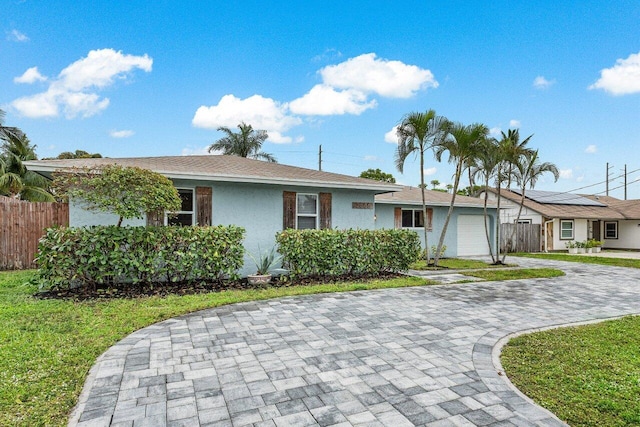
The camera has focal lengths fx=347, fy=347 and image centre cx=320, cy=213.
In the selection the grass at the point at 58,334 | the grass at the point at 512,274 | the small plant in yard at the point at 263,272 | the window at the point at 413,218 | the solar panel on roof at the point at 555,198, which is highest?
the solar panel on roof at the point at 555,198

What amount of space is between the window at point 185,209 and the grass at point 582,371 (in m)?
7.27

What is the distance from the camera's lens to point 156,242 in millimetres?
7180

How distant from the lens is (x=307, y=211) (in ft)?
32.8

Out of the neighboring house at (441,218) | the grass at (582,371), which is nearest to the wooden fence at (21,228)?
the neighboring house at (441,218)

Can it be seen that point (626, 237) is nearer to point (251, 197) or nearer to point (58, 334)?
point (251, 197)

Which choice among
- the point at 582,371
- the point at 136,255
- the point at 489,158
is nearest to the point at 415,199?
the point at 489,158

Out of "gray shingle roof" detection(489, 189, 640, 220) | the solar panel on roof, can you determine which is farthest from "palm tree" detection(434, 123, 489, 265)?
the solar panel on roof

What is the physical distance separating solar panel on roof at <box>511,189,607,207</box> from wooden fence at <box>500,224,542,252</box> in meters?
2.84

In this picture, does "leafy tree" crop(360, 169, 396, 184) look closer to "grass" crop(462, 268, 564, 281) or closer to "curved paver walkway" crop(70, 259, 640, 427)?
"grass" crop(462, 268, 564, 281)

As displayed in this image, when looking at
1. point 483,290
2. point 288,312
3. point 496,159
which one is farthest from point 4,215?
point 496,159

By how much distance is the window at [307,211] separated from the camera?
990 centimetres

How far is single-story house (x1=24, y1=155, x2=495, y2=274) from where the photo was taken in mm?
8203

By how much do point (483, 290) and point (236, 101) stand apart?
20672 mm

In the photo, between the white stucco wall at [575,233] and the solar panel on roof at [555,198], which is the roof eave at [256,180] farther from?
the solar panel on roof at [555,198]
